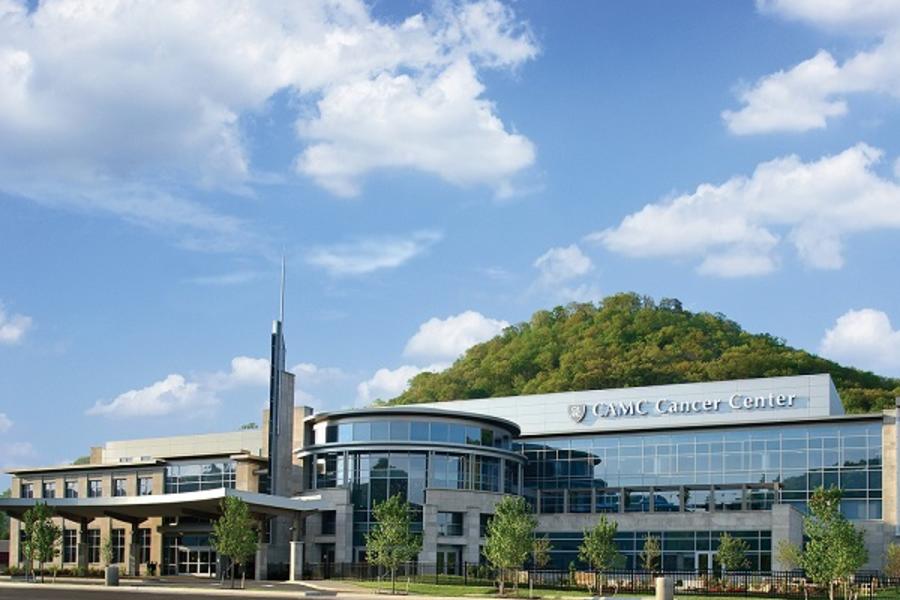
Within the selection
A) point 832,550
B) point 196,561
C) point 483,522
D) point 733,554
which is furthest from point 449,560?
point 832,550

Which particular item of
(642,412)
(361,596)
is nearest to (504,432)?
(642,412)

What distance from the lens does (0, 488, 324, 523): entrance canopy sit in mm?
69500

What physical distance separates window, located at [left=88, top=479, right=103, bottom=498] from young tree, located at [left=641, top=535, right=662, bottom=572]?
44.9m

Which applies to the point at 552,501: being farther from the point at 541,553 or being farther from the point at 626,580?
the point at 626,580

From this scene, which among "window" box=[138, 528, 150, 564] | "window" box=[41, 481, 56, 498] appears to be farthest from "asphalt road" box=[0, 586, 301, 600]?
"window" box=[41, 481, 56, 498]

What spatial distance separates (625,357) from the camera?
130 metres

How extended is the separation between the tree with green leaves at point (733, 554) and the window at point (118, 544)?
45.5m

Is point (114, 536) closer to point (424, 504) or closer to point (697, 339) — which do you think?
point (424, 504)

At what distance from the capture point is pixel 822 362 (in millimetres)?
123875

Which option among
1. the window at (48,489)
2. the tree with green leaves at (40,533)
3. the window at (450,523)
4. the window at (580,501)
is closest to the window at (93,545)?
the window at (48,489)

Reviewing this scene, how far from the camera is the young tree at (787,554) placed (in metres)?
65.6

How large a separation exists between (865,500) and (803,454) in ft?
16.4

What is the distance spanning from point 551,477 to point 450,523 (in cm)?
1485

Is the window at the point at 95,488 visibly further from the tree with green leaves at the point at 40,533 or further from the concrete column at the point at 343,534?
the concrete column at the point at 343,534
